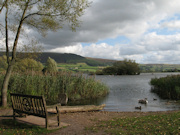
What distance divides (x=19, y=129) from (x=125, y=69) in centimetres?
10822

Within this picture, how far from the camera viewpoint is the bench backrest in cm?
729

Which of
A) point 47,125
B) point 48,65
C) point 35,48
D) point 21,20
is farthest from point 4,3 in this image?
point 48,65

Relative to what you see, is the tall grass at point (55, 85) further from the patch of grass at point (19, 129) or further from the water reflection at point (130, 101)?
the patch of grass at point (19, 129)

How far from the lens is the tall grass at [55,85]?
16.3m

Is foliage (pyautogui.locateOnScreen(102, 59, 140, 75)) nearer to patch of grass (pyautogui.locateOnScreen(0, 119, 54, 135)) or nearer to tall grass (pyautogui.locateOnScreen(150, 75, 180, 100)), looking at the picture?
tall grass (pyautogui.locateOnScreen(150, 75, 180, 100))

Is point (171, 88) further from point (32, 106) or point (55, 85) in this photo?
point (32, 106)

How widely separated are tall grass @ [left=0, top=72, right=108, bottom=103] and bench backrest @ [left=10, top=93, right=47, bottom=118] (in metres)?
7.11

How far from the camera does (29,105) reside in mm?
7641

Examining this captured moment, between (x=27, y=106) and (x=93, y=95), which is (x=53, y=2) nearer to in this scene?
(x=27, y=106)

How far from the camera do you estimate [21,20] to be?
39.7 feet

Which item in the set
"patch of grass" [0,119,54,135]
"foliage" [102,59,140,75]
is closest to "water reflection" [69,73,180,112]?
"patch of grass" [0,119,54,135]

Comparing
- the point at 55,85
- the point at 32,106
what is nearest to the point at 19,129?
the point at 32,106

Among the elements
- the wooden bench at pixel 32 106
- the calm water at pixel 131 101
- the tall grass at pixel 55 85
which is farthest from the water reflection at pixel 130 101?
the wooden bench at pixel 32 106

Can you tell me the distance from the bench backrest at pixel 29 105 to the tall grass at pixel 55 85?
711 centimetres
